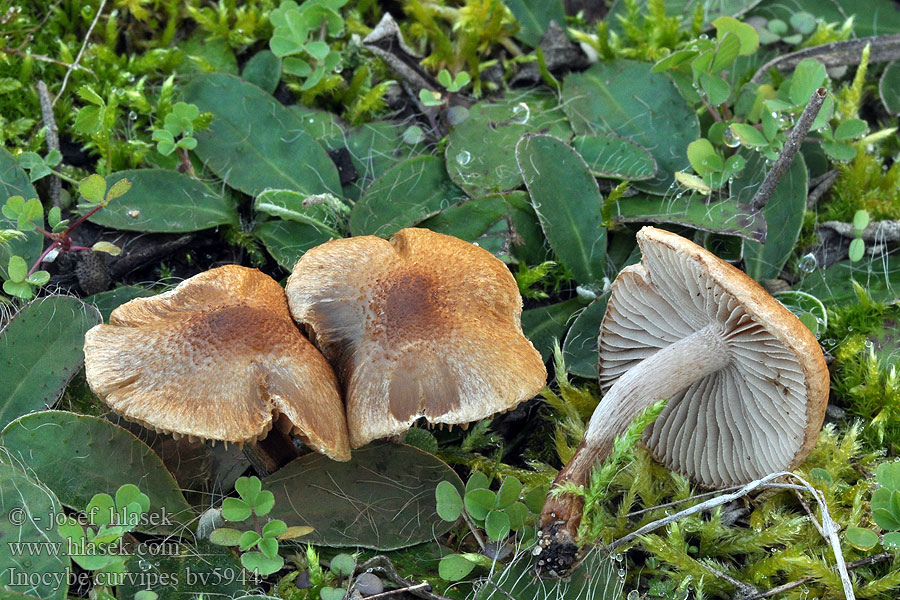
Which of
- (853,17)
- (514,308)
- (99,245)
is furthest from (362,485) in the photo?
(853,17)

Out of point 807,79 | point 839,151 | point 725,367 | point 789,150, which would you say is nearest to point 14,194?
point 725,367

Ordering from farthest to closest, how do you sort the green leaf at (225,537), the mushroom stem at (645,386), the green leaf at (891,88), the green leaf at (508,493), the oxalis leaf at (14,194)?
the green leaf at (891,88)
the oxalis leaf at (14,194)
the mushroom stem at (645,386)
the green leaf at (508,493)
the green leaf at (225,537)

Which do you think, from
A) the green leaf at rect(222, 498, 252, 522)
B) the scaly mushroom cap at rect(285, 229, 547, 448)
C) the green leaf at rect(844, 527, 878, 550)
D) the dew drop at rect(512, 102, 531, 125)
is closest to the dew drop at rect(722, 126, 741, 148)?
the dew drop at rect(512, 102, 531, 125)

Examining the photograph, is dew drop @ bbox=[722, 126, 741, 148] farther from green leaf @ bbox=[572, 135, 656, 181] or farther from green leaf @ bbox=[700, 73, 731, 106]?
green leaf @ bbox=[572, 135, 656, 181]

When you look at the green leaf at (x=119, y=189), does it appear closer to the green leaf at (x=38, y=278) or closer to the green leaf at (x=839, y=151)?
the green leaf at (x=38, y=278)

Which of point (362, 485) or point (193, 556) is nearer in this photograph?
point (193, 556)

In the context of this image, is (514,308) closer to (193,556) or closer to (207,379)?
(207,379)

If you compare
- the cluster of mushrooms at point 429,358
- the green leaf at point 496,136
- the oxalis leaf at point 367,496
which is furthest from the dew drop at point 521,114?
the oxalis leaf at point 367,496
